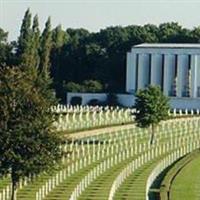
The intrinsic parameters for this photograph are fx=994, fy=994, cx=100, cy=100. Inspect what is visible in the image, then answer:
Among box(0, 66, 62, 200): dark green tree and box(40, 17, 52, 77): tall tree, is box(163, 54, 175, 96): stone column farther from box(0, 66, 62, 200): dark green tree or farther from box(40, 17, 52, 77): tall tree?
box(0, 66, 62, 200): dark green tree

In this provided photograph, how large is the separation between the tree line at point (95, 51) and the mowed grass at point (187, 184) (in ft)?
208

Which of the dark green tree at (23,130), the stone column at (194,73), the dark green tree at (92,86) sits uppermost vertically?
the stone column at (194,73)

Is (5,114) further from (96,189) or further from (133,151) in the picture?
(133,151)

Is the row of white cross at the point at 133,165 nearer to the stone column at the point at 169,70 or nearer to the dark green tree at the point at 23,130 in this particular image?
the dark green tree at the point at 23,130

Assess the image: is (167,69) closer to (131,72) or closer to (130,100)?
(131,72)

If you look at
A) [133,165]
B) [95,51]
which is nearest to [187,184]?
[133,165]

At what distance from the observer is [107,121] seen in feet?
271

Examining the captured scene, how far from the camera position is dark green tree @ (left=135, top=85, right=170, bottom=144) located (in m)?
71.1

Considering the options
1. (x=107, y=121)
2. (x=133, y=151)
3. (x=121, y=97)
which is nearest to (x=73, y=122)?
(x=107, y=121)

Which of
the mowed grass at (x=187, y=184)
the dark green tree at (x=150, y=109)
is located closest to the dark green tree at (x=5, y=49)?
the dark green tree at (x=150, y=109)

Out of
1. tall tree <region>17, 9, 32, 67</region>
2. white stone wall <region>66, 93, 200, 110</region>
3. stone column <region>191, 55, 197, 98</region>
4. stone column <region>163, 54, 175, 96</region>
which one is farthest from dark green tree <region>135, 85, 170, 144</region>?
stone column <region>163, 54, 175, 96</region>

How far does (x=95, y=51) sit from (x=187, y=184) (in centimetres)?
9601

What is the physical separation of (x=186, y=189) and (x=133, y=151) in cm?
1494

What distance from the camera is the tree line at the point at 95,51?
5113 inches
